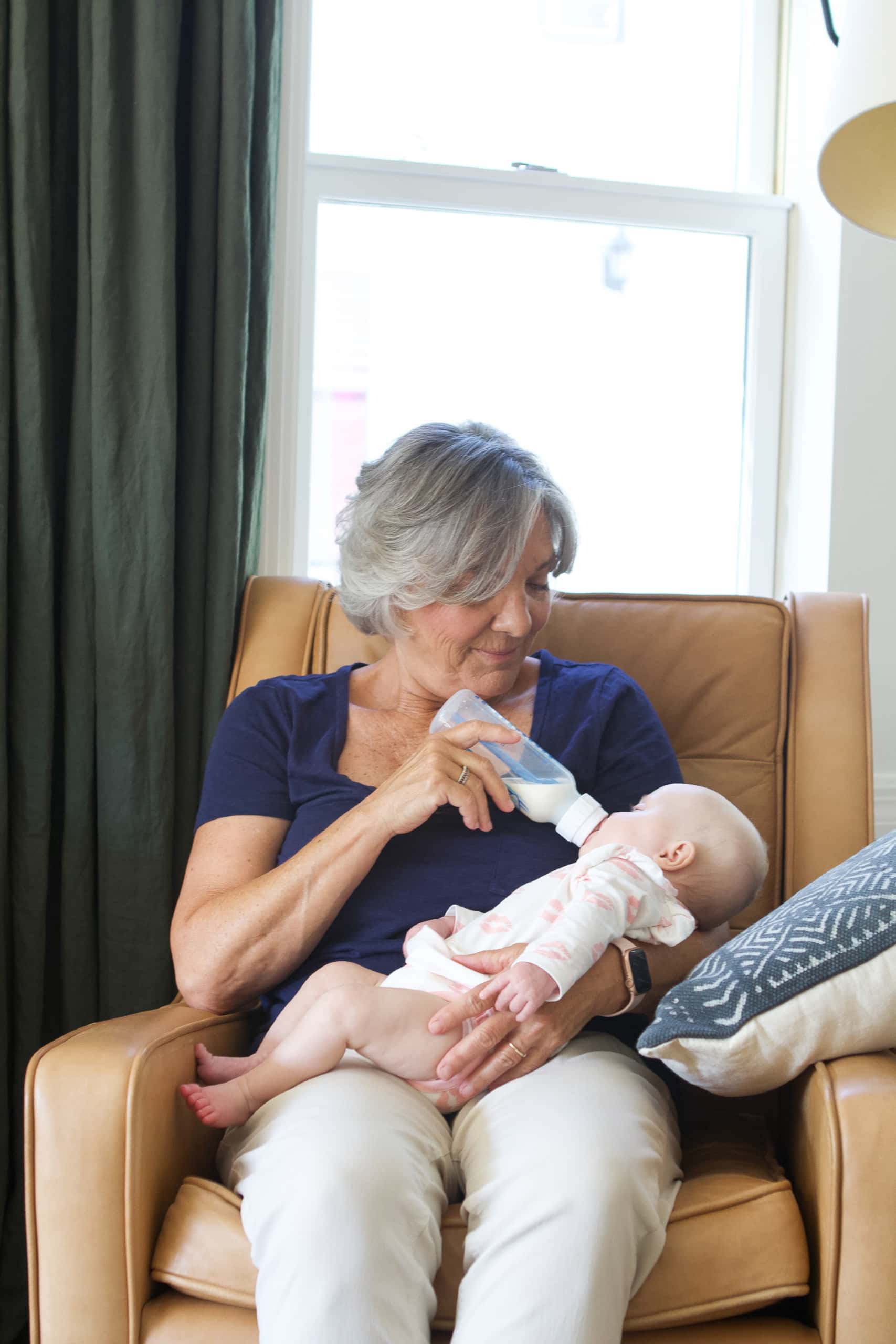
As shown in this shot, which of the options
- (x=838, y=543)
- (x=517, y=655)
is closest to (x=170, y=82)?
(x=517, y=655)

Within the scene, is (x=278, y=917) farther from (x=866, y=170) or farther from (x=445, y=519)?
(x=866, y=170)

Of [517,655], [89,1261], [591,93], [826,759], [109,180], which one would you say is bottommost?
[89,1261]

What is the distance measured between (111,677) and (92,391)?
44cm

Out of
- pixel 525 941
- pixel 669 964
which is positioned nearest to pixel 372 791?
pixel 525 941

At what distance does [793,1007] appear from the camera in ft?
3.17

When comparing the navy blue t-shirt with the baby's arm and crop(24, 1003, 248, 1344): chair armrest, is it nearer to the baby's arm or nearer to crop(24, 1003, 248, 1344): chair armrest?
the baby's arm

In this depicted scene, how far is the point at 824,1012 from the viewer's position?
96 centimetres

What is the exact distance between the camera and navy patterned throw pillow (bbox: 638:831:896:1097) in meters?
0.96

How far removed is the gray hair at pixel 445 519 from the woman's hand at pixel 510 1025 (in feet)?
1.53

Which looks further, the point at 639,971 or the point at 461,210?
the point at 461,210

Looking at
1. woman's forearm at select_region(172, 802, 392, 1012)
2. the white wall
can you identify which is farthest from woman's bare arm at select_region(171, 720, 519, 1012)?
the white wall

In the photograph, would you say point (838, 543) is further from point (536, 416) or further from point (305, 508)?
point (305, 508)

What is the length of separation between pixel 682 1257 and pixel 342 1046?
1.18ft

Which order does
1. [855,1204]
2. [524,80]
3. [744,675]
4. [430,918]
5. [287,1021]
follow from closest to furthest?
[855,1204], [287,1021], [430,918], [744,675], [524,80]
